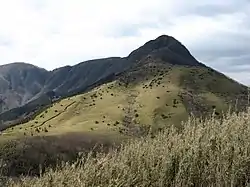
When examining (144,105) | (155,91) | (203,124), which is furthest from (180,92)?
(203,124)

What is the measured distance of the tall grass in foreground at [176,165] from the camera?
622cm

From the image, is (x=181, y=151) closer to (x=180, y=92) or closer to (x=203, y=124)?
(x=203, y=124)

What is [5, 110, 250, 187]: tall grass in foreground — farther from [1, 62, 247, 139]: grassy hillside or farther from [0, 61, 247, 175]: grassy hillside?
[1, 62, 247, 139]: grassy hillside

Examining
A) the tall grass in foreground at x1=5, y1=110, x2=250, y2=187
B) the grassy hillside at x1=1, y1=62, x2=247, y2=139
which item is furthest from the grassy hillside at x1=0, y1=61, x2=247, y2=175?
the tall grass in foreground at x1=5, y1=110, x2=250, y2=187

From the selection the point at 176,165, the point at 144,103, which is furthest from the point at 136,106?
the point at 176,165

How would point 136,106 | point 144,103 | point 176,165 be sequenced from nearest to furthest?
point 176,165 < point 136,106 < point 144,103

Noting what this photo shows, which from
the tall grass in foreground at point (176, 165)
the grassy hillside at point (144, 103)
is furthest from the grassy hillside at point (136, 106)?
the tall grass in foreground at point (176, 165)

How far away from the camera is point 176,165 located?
260 inches

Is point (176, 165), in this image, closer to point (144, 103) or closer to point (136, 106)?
point (136, 106)

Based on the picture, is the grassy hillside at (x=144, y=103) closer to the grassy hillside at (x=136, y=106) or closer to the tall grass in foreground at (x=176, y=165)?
the grassy hillside at (x=136, y=106)

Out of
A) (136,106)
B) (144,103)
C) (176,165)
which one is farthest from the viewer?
(144,103)

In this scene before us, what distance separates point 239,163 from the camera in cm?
636

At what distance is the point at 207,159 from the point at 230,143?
0.42 meters

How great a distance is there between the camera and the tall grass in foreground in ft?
20.4
